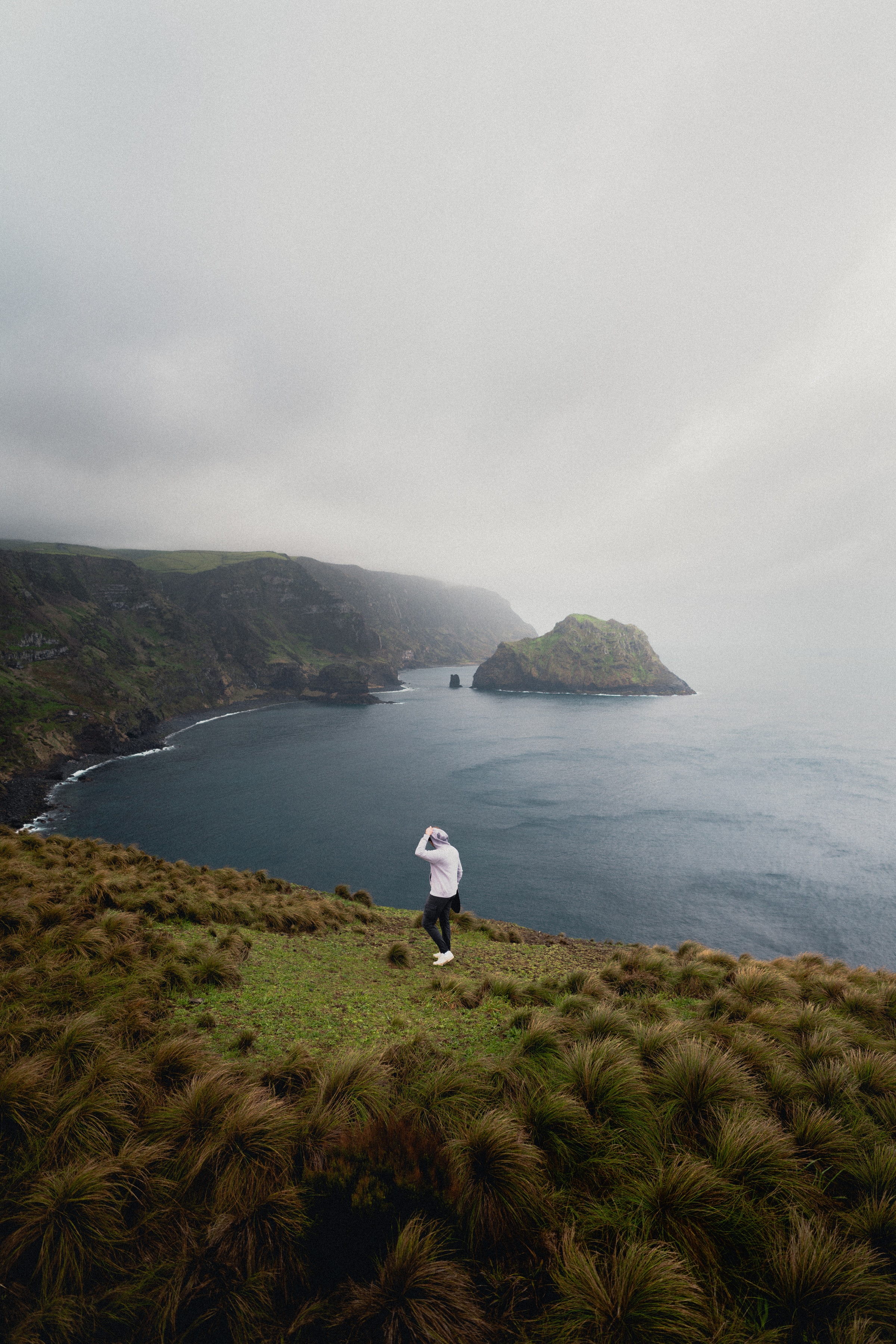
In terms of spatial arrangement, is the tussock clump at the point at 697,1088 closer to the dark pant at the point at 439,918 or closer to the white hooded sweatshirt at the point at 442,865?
the white hooded sweatshirt at the point at 442,865

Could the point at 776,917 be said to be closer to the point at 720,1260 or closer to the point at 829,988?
the point at 829,988

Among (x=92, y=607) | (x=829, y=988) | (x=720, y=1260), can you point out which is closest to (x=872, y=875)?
(x=829, y=988)

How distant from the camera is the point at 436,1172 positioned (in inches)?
139

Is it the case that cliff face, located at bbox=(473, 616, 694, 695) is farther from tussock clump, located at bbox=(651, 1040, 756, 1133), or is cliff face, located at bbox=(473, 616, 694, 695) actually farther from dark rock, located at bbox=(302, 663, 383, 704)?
tussock clump, located at bbox=(651, 1040, 756, 1133)

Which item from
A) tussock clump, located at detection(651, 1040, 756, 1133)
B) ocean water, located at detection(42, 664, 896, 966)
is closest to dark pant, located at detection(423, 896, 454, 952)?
tussock clump, located at detection(651, 1040, 756, 1133)

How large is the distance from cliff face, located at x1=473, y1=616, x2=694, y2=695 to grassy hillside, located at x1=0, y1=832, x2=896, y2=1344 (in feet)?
567

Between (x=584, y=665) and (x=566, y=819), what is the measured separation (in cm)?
12727

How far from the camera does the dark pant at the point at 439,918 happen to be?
393 inches

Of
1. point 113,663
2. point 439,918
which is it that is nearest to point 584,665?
point 113,663

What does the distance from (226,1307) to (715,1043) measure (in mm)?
5126

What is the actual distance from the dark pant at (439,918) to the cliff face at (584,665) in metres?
169

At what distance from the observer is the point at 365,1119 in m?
4.17

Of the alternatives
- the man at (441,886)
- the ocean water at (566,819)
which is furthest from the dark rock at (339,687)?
the man at (441,886)

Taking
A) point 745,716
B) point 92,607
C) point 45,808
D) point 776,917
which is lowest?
point 45,808
